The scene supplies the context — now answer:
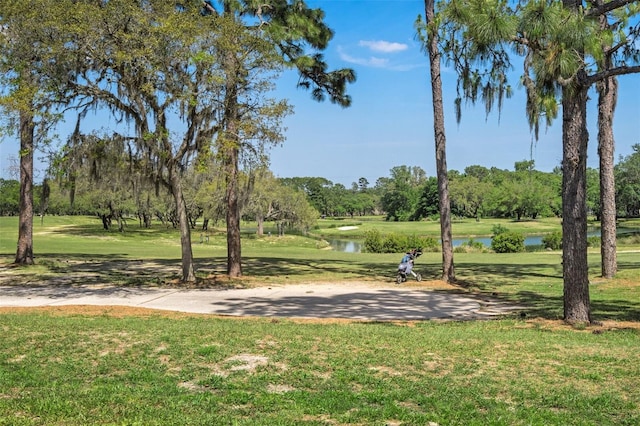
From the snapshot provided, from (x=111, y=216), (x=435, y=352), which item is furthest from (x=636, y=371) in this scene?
(x=111, y=216)

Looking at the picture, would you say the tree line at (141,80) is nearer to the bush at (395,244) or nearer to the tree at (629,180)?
the bush at (395,244)

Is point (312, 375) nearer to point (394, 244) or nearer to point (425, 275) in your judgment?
point (425, 275)

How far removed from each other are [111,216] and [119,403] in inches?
1885

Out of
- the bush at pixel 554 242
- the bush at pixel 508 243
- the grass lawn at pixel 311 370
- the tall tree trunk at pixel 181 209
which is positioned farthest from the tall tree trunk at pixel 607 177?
the bush at pixel 554 242

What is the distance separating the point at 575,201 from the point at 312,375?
5.60 meters

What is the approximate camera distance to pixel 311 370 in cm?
599

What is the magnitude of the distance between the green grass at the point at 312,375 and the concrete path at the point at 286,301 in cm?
271

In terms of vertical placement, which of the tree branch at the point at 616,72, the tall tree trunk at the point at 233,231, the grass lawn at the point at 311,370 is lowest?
the grass lawn at the point at 311,370

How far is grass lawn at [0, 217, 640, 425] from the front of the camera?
466cm

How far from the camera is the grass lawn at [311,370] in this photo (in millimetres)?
4656

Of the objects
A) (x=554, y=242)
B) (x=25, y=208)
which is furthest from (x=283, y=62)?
(x=554, y=242)

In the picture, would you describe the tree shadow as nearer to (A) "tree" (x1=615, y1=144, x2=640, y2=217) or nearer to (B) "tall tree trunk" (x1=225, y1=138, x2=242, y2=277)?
(B) "tall tree trunk" (x1=225, y1=138, x2=242, y2=277)

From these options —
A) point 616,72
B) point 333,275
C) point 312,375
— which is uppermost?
point 616,72

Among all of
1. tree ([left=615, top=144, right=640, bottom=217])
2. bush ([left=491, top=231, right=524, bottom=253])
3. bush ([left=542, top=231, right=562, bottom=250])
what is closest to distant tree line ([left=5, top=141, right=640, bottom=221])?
tree ([left=615, top=144, right=640, bottom=217])
